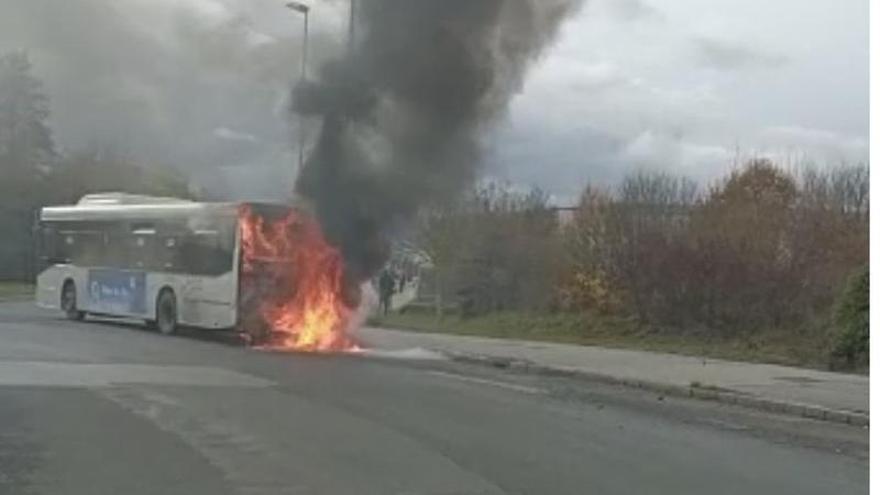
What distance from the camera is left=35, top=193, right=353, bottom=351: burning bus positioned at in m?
25.1

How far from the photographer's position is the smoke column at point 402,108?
76.0ft

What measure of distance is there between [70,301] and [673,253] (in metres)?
15.5

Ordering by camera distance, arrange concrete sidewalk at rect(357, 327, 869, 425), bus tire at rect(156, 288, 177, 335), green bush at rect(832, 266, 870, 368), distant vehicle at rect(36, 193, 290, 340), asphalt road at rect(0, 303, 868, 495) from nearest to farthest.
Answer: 1. asphalt road at rect(0, 303, 868, 495)
2. concrete sidewalk at rect(357, 327, 869, 425)
3. green bush at rect(832, 266, 870, 368)
4. distant vehicle at rect(36, 193, 290, 340)
5. bus tire at rect(156, 288, 177, 335)

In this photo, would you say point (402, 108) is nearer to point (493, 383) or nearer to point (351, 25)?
point (351, 25)

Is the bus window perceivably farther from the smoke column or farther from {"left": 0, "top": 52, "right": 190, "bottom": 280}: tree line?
{"left": 0, "top": 52, "right": 190, "bottom": 280}: tree line

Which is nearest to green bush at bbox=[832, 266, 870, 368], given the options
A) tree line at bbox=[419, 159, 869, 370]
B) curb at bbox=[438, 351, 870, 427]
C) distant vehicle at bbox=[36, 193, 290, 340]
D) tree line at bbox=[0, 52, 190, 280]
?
tree line at bbox=[419, 159, 869, 370]

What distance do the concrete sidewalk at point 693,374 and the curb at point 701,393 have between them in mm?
12

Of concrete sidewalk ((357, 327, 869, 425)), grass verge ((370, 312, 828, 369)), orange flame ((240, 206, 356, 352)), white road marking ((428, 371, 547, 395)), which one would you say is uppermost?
orange flame ((240, 206, 356, 352))

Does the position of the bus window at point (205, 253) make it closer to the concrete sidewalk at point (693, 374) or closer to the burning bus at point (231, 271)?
the burning bus at point (231, 271)

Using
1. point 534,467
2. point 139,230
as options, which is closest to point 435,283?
point 139,230

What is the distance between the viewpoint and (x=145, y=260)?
92.4 ft

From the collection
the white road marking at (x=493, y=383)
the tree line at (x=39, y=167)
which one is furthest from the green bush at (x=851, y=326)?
the tree line at (x=39, y=167)

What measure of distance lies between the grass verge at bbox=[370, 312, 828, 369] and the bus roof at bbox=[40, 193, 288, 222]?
6.63 meters

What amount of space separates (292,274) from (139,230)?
15.9 feet
